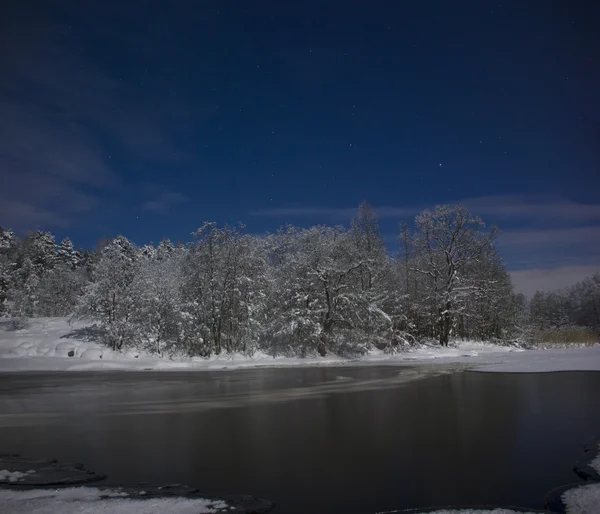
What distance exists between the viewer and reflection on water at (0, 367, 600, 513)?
712 centimetres

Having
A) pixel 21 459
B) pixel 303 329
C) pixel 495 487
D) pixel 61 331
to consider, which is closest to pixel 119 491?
pixel 21 459

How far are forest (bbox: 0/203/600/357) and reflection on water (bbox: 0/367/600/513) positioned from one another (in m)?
19.7

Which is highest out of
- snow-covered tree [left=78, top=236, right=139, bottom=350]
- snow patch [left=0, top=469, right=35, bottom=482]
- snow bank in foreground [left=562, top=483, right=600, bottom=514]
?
snow-covered tree [left=78, top=236, right=139, bottom=350]

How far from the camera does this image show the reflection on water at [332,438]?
712 cm

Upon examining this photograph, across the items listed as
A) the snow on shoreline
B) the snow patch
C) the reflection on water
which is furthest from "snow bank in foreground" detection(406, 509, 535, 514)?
the snow on shoreline

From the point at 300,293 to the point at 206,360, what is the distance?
9.29 meters

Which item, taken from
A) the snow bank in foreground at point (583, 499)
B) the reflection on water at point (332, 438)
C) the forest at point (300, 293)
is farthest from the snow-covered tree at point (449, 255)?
the snow bank in foreground at point (583, 499)

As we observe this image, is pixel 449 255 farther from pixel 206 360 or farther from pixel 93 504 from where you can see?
pixel 93 504

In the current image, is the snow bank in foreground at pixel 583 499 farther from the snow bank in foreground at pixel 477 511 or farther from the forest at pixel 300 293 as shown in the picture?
the forest at pixel 300 293

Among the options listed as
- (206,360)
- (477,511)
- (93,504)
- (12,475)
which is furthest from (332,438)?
(206,360)

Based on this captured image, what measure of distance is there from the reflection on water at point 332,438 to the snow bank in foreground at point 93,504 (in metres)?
0.73

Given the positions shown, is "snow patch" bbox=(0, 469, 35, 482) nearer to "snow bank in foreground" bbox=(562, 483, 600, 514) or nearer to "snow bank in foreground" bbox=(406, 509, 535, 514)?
"snow bank in foreground" bbox=(406, 509, 535, 514)

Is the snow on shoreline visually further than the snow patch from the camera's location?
Yes

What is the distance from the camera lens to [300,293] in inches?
1559
